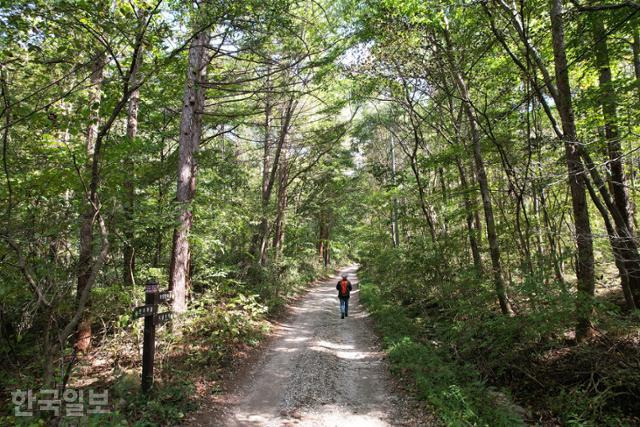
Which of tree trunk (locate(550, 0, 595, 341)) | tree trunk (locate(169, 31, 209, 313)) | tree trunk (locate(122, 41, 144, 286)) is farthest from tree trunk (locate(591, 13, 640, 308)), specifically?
tree trunk (locate(122, 41, 144, 286))

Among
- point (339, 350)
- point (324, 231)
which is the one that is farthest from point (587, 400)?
point (324, 231)

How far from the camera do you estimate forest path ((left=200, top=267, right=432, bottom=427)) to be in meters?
5.18

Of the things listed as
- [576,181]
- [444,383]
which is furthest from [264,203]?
[576,181]

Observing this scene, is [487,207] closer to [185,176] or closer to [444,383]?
[444,383]

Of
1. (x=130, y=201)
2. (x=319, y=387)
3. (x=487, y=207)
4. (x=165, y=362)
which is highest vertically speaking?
(x=130, y=201)

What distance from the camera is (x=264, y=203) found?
1309cm

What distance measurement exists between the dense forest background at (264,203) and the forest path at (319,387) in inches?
23.5

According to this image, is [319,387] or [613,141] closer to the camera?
[319,387]

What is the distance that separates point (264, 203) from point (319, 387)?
8.08 metres

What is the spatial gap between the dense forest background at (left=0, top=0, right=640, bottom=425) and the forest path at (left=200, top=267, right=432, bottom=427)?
1.96 feet

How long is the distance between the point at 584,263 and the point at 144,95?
38.6 feet

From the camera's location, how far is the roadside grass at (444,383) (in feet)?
16.4

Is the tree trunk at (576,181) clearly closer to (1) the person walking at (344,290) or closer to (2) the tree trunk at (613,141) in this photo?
(2) the tree trunk at (613,141)

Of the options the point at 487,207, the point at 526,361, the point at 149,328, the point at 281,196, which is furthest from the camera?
the point at 281,196
